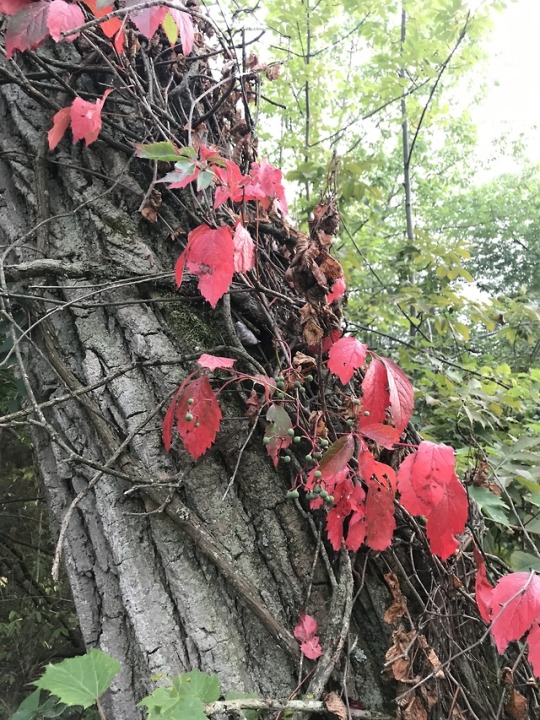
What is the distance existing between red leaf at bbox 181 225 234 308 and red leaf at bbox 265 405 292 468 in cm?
27

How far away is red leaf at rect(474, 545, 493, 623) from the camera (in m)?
1.00

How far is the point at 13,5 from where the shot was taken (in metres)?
0.97

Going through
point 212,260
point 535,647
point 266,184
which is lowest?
point 535,647

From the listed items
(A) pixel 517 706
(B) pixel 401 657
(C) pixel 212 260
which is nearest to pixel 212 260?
(C) pixel 212 260

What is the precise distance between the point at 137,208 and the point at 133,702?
1186 millimetres

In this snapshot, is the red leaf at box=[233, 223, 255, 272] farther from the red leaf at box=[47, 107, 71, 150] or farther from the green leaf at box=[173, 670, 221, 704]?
the green leaf at box=[173, 670, 221, 704]

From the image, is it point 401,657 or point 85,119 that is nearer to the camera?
point 401,657

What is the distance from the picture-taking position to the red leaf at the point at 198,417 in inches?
38.9

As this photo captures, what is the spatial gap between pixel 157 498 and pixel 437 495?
585 millimetres

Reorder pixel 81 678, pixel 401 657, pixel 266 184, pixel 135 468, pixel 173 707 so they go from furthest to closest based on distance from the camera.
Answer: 1. pixel 266 184
2. pixel 135 468
3. pixel 401 657
4. pixel 81 678
5. pixel 173 707

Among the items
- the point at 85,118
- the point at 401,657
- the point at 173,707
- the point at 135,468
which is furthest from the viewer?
the point at 85,118

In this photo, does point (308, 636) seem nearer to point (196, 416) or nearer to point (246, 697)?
point (246, 697)

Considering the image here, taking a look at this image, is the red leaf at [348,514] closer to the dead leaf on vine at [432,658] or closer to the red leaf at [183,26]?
the dead leaf on vine at [432,658]

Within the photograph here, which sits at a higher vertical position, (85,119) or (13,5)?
(13,5)
